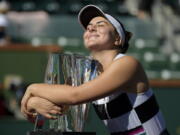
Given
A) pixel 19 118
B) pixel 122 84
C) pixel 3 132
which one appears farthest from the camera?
pixel 19 118

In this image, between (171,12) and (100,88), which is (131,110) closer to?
(100,88)

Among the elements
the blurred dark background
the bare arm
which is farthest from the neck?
the blurred dark background

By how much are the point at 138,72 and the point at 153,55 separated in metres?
7.61

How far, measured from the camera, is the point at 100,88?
2279 millimetres

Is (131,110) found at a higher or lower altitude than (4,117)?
higher

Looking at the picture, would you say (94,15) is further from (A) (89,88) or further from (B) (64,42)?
(B) (64,42)

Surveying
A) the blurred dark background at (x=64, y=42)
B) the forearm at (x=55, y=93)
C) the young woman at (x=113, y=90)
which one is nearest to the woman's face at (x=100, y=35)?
the young woman at (x=113, y=90)

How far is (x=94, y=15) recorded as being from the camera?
101 inches

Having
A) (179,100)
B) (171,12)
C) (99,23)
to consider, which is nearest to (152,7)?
(171,12)

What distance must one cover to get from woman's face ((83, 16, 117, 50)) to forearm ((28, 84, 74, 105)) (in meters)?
0.27

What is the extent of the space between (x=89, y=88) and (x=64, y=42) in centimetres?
779

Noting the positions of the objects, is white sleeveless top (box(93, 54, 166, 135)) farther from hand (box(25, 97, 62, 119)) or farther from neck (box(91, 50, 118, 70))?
hand (box(25, 97, 62, 119))

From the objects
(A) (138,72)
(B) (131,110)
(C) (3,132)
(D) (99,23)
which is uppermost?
(D) (99,23)

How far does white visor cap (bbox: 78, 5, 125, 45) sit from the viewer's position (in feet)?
8.09
